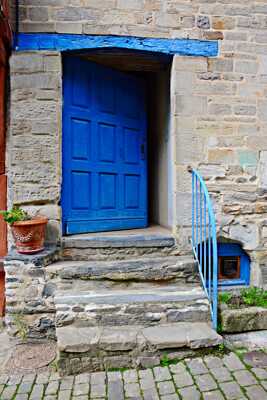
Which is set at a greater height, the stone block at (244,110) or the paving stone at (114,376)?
the stone block at (244,110)

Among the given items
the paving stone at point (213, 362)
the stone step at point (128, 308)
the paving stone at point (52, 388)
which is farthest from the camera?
the stone step at point (128, 308)

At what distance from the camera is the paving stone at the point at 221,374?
7.14 feet

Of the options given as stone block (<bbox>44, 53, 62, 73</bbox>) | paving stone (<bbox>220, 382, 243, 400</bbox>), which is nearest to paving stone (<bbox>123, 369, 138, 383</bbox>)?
paving stone (<bbox>220, 382, 243, 400</bbox>)

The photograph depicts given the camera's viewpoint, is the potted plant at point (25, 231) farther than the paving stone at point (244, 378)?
Yes

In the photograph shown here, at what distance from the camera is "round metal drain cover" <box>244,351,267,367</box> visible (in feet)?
7.77

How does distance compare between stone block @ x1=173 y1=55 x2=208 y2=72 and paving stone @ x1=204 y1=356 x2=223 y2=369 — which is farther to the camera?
stone block @ x1=173 y1=55 x2=208 y2=72

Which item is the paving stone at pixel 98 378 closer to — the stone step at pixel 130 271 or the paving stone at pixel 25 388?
the paving stone at pixel 25 388

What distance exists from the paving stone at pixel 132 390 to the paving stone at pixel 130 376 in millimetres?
47

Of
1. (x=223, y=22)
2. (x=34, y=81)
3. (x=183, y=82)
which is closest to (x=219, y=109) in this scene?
(x=183, y=82)

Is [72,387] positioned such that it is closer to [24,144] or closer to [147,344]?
[147,344]

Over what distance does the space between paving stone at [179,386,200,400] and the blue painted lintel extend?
307cm

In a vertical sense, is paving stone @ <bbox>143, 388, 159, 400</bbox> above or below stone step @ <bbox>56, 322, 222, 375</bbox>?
below

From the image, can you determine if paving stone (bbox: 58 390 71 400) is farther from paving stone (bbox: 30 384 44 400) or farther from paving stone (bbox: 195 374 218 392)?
paving stone (bbox: 195 374 218 392)

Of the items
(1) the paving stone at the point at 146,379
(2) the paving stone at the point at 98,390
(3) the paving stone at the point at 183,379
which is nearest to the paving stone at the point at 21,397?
(2) the paving stone at the point at 98,390
